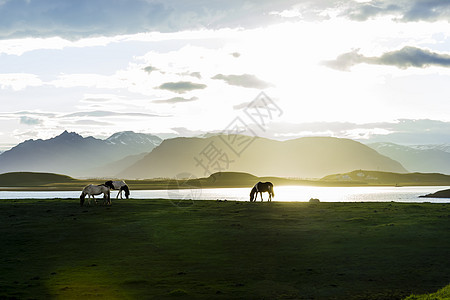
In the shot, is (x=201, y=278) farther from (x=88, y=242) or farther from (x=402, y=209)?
(x=402, y=209)

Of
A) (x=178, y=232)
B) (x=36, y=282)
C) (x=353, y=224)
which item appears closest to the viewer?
(x=36, y=282)

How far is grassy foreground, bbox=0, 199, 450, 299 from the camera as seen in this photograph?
58.9 ft

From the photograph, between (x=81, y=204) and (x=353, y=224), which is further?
(x=81, y=204)

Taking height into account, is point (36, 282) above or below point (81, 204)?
below

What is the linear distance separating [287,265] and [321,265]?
1677 millimetres

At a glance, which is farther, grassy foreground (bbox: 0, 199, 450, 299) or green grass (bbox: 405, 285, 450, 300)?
grassy foreground (bbox: 0, 199, 450, 299)

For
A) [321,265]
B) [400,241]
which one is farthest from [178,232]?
[400,241]

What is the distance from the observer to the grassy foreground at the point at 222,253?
1795cm

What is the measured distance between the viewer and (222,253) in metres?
24.3

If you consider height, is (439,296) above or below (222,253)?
below

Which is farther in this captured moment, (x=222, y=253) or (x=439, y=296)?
(x=222, y=253)

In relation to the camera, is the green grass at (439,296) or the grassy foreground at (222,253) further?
the grassy foreground at (222,253)

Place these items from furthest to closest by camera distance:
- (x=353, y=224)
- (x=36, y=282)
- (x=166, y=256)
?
(x=353, y=224), (x=166, y=256), (x=36, y=282)

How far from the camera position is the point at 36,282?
61.5 feet
